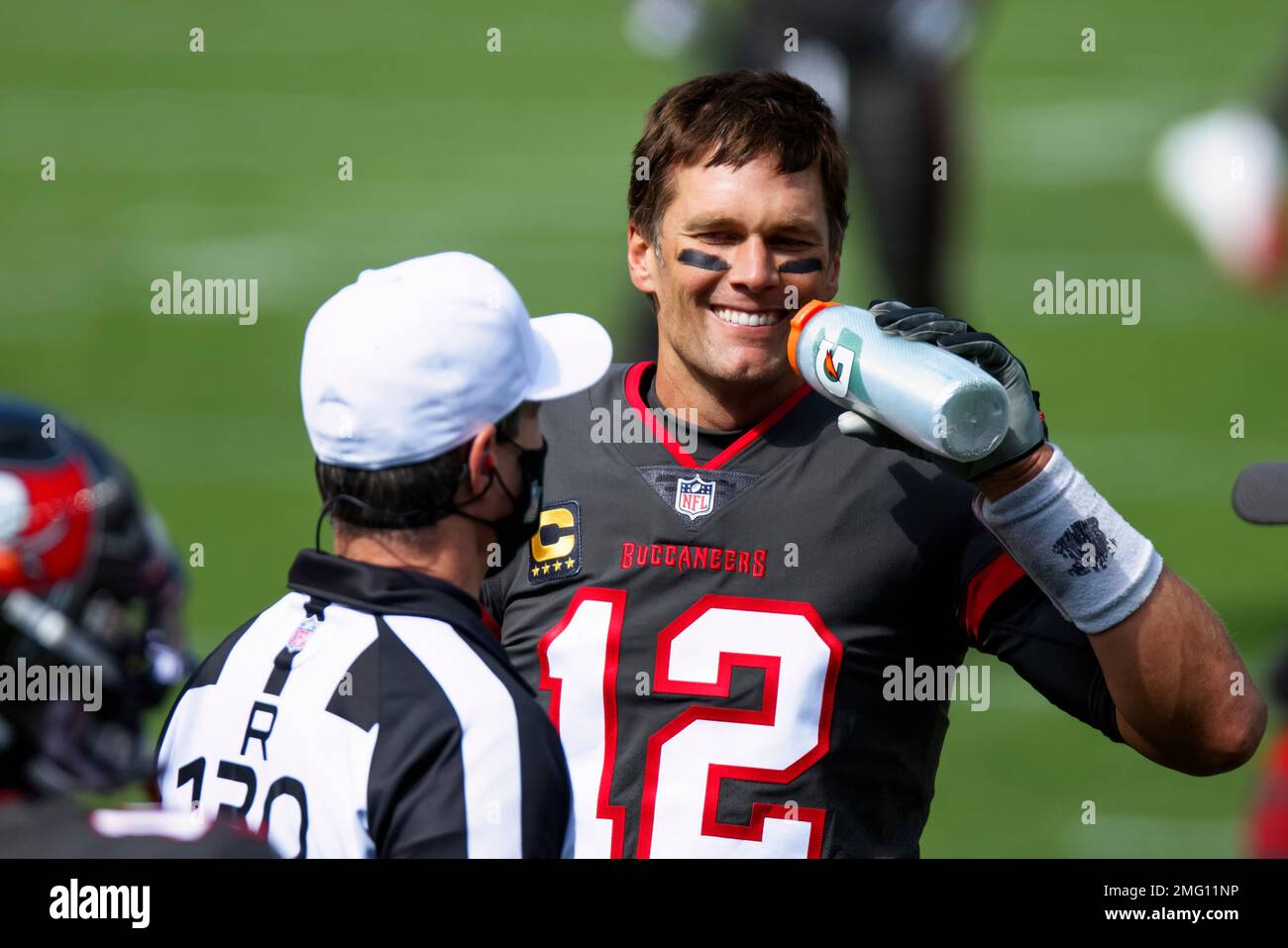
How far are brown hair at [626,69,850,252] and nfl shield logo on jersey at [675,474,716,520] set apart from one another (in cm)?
42

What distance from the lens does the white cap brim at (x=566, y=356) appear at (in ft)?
7.82

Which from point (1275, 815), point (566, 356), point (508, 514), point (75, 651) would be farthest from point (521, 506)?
point (1275, 815)

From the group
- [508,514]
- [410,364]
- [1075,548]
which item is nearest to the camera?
[410,364]

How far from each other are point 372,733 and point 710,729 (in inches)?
27.3

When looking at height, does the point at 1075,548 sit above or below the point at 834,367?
below

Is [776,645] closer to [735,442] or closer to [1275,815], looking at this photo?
[735,442]

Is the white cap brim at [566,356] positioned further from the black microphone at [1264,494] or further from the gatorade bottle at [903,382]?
the black microphone at [1264,494]

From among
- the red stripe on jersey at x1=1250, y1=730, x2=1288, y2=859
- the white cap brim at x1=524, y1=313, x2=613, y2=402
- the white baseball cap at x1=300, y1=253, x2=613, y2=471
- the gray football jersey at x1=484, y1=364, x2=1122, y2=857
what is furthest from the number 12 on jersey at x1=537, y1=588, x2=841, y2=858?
the red stripe on jersey at x1=1250, y1=730, x2=1288, y2=859

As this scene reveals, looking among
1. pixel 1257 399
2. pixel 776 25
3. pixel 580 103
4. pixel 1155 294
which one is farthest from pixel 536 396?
pixel 580 103

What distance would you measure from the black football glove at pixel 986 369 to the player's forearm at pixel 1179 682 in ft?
0.93

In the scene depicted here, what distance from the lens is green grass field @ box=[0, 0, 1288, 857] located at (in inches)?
252

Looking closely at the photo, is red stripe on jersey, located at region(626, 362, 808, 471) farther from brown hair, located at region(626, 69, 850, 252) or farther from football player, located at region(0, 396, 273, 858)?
football player, located at region(0, 396, 273, 858)

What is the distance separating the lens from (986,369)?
2447 mm
